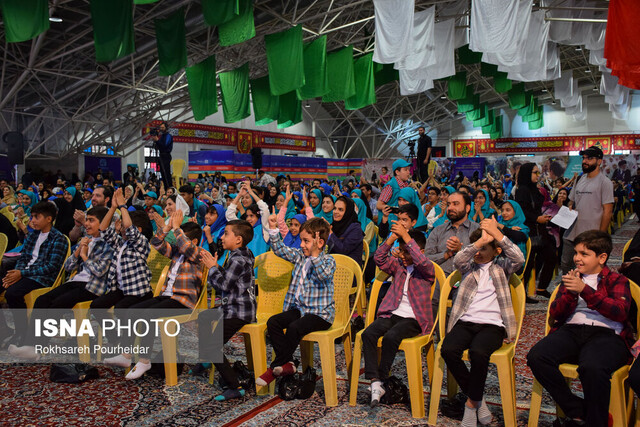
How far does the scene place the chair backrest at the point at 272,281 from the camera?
12.5 feet

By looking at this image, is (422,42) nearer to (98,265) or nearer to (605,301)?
(98,265)

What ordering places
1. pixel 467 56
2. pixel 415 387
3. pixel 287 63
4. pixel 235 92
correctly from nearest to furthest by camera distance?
pixel 415 387 → pixel 287 63 → pixel 235 92 → pixel 467 56

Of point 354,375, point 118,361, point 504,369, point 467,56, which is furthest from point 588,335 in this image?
point 467,56

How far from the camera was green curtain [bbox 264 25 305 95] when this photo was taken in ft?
33.5

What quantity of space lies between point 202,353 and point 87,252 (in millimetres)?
1371

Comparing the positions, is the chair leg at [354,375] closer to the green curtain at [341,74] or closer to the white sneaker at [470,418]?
the white sneaker at [470,418]

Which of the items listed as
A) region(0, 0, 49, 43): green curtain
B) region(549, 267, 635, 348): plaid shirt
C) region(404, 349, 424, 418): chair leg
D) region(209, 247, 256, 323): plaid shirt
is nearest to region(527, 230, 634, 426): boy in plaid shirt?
region(549, 267, 635, 348): plaid shirt

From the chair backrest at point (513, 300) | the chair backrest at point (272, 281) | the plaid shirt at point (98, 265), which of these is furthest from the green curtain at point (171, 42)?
the chair backrest at point (513, 300)

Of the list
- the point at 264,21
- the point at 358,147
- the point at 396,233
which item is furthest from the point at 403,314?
the point at 358,147

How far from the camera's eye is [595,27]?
495 inches

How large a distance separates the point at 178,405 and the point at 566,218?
137 inches

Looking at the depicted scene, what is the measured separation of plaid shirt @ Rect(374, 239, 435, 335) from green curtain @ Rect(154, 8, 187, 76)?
914 cm

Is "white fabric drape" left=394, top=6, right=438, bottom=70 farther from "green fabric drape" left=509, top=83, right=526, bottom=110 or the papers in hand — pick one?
"green fabric drape" left=509, top=83, right=526, bottom=110

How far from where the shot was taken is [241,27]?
981cm
